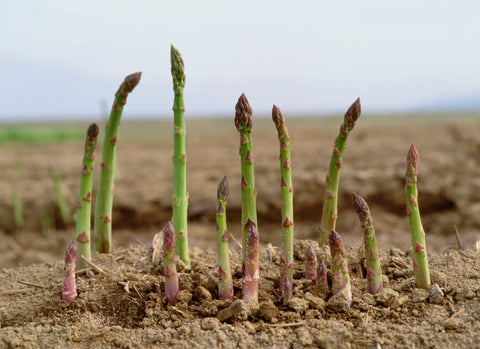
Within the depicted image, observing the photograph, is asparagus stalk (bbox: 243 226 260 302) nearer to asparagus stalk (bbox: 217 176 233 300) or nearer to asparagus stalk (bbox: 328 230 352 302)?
asparagus stalk (bbox: 217 176 233 300)

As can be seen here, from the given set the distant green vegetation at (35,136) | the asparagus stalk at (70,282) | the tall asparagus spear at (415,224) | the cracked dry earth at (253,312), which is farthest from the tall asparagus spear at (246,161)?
the distant green vegetation at (35,136)

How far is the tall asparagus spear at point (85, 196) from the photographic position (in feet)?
8.88

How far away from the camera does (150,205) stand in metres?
6.89

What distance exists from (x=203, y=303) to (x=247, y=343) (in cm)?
35

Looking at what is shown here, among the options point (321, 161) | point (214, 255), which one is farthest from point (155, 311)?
point (321, 161)

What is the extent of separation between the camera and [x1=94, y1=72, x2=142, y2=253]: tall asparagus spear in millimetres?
2738

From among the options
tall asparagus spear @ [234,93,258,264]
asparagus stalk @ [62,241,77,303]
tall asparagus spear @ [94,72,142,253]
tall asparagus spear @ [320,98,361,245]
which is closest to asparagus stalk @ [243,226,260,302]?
tall asparagus spear @ [234,93,258,264]

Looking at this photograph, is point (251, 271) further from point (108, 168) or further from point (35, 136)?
point (35, 136)

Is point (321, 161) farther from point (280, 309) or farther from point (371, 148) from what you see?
point (280, 309)

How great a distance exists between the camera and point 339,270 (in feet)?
7.31

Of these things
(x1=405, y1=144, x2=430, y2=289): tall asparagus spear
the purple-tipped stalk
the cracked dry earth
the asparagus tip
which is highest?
the asparagus tip

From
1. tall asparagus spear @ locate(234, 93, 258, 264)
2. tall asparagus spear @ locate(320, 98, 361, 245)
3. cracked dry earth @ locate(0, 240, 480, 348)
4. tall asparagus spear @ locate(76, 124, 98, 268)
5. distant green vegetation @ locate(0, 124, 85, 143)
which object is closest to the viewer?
cracked dry earth @ locate(0, 240, 480, 348)

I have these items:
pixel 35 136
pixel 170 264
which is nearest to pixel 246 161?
pixel 170 264

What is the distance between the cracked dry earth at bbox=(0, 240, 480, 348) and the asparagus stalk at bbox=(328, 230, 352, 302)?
2.5 inches
